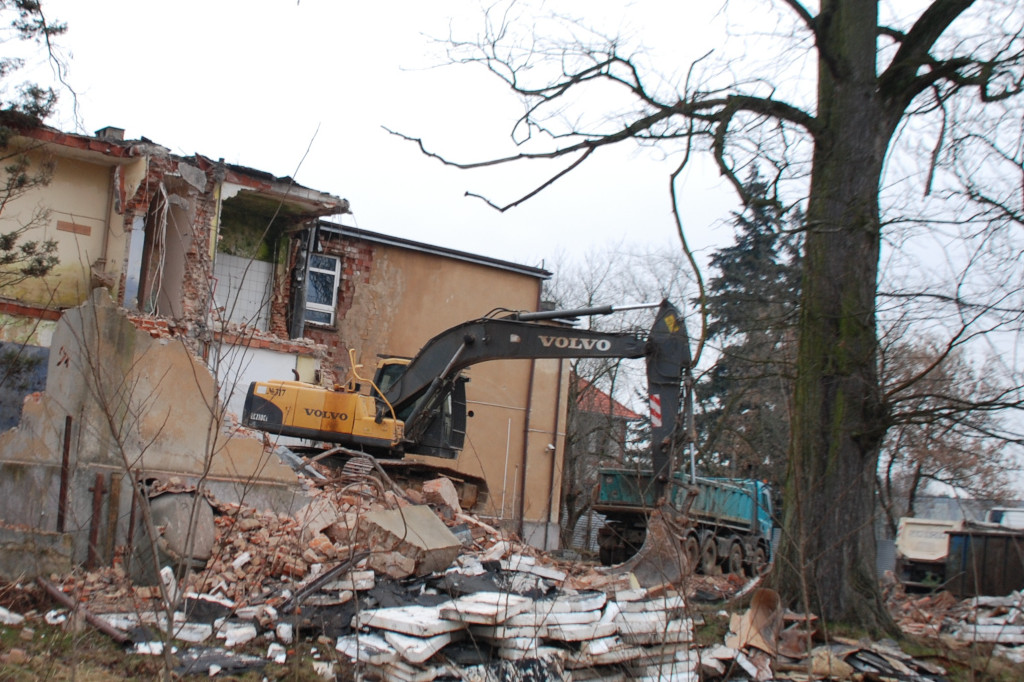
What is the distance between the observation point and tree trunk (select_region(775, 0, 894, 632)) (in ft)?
32.6

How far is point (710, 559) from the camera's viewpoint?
58.7ft

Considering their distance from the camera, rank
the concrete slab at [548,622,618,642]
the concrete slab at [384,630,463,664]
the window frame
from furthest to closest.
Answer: the window frame, the concrete slab at [548,622,618,642], the concrete slab at [384,630,463,664]

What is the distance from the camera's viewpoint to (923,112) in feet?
32.6

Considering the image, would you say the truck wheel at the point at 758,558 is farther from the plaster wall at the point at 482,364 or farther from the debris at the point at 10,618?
the debris at the point at 10,618

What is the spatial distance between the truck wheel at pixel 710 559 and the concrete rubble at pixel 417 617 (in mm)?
6086

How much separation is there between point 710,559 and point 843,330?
8779 millimetres

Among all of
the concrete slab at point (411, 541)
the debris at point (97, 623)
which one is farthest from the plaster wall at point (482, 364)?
the debris at point (97, 623)

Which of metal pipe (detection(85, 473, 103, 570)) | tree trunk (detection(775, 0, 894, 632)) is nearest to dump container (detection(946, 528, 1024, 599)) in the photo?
tree trunk (detection(775, 0, 894, 632))

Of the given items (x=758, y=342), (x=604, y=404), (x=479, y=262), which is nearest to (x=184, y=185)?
(x=479, y=262)

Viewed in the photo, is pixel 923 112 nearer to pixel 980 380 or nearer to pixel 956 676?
pixel 980 380

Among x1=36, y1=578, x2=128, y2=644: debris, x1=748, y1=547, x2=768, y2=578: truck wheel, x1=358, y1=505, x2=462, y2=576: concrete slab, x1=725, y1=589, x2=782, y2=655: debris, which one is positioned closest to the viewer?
x1=36, y1=578, x2=128, y2=644: debris

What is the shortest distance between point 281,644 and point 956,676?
20.0 ft

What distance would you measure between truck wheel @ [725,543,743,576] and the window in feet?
33.5

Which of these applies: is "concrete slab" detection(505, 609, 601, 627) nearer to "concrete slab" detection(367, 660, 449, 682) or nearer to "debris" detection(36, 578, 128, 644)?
"concrete slab" detection(367, 660, 449, 682)
